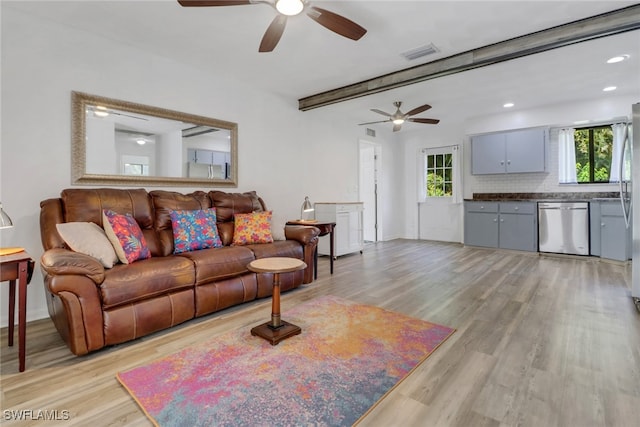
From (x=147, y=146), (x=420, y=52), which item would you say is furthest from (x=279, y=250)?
(x=420, y=52)

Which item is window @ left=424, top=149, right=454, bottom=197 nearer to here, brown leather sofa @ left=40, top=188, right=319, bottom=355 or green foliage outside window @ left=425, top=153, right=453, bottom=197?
green foliage outside window @ left=425, top=153, right=453, bottom=197

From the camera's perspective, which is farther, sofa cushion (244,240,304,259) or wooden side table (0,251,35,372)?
sofa cushion (244,240,304,259)

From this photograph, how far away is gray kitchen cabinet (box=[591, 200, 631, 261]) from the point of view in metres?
4.58

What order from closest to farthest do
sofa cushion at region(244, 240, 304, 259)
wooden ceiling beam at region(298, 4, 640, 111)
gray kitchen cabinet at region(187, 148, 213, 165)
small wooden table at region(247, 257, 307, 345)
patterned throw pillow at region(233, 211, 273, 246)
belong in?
1. small wooden table at region(247, 257, 307, 345)
2. wooden ceiling beam at region(298, 4, 640, 111)
3. sofa cushion at region(244, 240, 304, 259)
4. patterned throw pillow at region(233, 211, 273, 246)
5. gray kitchen cabinet at region(187, 148, 213, 165)

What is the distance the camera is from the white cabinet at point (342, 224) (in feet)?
17.3

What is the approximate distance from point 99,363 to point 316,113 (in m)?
4.65

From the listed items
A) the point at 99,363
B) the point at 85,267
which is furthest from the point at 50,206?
the point at 99,363

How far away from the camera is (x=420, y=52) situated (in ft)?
11.2

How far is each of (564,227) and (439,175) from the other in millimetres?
2674

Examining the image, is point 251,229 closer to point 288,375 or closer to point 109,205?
point 109,205

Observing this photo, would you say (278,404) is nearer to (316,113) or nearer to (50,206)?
(50,206)

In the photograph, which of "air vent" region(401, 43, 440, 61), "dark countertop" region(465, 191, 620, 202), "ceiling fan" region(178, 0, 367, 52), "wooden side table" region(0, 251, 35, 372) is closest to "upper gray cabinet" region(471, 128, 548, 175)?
"dark countertop" region(465, 191, 620, 202)

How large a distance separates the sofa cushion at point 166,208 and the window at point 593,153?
621 centimetres

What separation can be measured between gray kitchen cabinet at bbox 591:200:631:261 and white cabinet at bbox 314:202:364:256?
12.2 ft
